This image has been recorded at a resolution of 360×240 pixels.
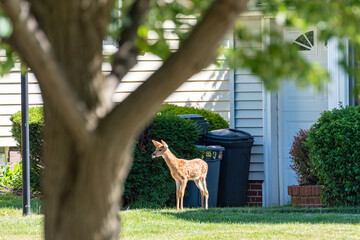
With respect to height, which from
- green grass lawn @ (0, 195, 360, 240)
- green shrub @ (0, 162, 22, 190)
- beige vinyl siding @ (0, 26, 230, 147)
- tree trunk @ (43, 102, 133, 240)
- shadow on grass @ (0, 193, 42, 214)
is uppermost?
beige vinyl siding @ (0, 26, 230, 147)

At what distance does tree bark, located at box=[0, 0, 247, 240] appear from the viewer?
2283mm

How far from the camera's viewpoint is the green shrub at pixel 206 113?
36.2 feet

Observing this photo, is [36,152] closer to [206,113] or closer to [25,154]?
[25,154]

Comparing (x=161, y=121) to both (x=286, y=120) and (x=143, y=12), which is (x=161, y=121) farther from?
(x=143, y=12)

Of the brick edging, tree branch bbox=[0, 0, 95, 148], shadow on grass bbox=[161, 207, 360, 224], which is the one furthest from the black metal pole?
tree branch bbox=[0, 0, 95, 148]

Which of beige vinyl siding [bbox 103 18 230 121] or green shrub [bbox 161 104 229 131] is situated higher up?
beige vinyl siding [bbox 103 18 230 121]

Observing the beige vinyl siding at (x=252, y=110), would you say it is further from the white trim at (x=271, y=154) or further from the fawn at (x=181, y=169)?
the fawn at (x=181, y=169)

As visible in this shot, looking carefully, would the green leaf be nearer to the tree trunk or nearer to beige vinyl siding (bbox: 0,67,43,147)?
the tree trunk

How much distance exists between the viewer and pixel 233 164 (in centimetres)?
1055

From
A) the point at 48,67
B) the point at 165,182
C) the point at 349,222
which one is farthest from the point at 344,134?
the point at 48,67

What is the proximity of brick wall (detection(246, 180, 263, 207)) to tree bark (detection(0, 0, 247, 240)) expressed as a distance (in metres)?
8.75

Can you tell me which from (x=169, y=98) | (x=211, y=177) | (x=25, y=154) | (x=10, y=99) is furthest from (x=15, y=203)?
(x=169, y=98)

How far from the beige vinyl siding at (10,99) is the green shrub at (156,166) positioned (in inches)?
113

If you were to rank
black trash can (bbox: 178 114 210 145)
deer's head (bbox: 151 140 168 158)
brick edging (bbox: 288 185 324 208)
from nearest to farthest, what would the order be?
deer's head (bbox: 151 140 168 158) < brick edging (bbox: 288 185 324 208) < black trash can (bbox: 178 114 210 145)
